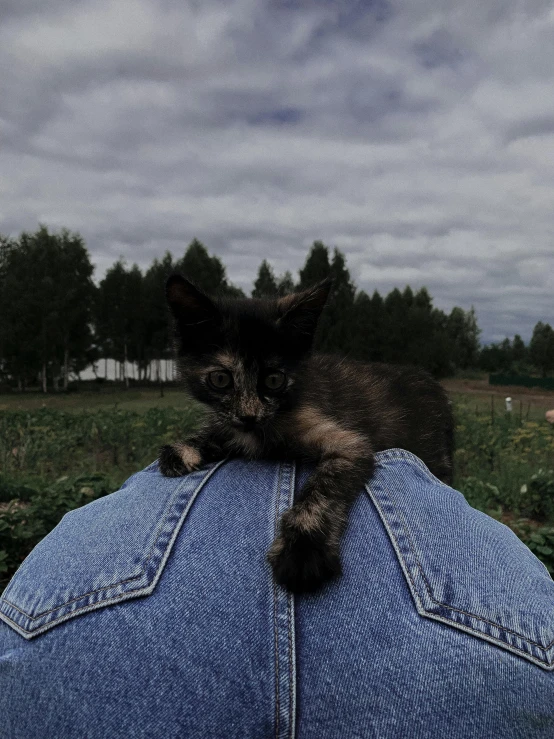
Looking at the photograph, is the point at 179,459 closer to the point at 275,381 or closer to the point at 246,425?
the point at 246,425

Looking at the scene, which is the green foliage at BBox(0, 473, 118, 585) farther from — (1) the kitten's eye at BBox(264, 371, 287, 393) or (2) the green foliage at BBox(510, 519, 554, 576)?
(2) the green foliage at BBox(510, 519, 554, 576)

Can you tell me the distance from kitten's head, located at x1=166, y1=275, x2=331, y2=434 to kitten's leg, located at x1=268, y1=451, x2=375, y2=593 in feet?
1.80

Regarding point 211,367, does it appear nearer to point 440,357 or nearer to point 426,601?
point 426,601

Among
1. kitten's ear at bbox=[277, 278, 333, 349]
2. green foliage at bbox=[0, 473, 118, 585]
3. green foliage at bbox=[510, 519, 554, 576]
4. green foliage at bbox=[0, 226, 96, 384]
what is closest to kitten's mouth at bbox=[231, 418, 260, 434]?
kitten's ear at bbox=[277, 278, 333, 349]

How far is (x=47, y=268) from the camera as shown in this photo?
24.8 metres

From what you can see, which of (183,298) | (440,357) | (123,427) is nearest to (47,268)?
(123,427)

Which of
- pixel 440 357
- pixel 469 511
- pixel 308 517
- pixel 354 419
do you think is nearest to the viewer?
pixel 469 511

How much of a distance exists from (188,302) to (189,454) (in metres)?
0.83

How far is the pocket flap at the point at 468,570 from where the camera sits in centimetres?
152

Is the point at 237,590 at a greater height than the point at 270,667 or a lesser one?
greater

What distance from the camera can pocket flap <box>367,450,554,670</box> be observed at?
152 centimetres

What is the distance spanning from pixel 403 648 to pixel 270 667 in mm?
333

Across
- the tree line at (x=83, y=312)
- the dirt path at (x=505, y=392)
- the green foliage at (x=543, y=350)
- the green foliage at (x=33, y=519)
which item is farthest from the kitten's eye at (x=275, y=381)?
the green foliage at (x=543, y=350)

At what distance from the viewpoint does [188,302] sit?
3189mm
